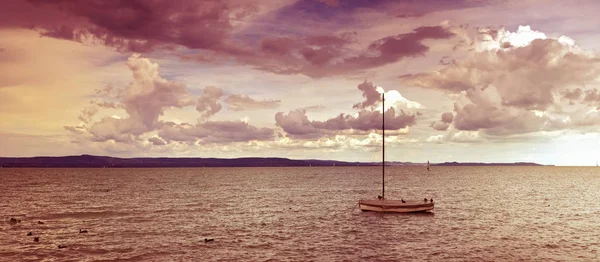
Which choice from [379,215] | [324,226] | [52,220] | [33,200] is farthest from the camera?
[33,200]

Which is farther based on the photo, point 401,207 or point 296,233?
point 401,207

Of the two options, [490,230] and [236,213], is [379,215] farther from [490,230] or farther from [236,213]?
[236,213]

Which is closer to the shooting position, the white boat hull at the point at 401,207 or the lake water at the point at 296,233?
the lake water at the point at 296,233

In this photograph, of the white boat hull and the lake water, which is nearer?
the lake water

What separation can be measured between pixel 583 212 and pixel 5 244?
83.0 m

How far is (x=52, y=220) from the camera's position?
65438 millimetres

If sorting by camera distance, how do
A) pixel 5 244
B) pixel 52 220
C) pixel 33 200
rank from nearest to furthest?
pixel 5 244 → pixel 52 220 → pixel 33 200

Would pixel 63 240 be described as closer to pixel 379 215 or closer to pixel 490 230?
pixel 379 215

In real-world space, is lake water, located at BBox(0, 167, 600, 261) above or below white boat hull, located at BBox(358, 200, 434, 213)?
below

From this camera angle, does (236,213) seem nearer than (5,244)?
No

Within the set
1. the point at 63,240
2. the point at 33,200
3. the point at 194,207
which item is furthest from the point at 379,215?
the point at 33,200

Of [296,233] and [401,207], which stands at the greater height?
Answer: [401,207]

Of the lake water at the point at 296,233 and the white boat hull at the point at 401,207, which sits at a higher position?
the white boat hull at the point at 401,207

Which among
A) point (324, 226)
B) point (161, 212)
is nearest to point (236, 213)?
point (161, 212)
